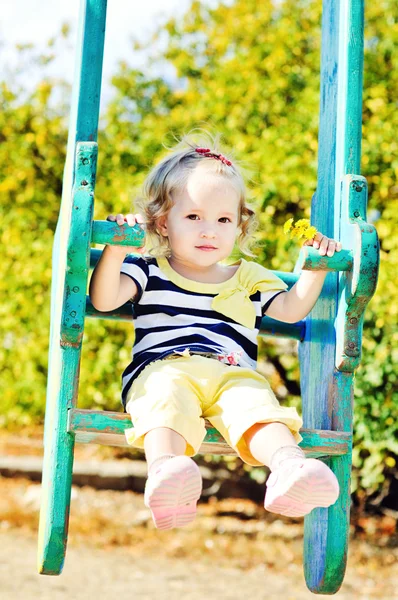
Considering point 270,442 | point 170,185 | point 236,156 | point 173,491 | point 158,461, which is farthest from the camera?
point 236,156

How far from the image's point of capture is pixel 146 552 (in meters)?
5.23

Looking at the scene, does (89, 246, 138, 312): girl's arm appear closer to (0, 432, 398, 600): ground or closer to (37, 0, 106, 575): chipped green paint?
(37, 0, 106, 575): chipped green paint

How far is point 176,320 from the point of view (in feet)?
8.05

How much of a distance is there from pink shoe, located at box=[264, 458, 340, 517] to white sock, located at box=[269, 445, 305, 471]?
0.03 meters

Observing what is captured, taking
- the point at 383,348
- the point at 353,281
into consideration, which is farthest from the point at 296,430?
the point at 383,348

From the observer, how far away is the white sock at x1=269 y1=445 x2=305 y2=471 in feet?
6.57

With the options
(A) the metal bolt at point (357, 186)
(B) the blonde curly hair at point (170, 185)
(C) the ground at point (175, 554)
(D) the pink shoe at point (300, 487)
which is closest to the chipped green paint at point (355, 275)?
(A) the metal bolt at point (357, 186)

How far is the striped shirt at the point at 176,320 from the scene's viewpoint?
2.41 metres

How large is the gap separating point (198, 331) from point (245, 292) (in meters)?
0.21

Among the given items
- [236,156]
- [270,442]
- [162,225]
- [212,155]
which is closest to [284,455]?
[270,442]

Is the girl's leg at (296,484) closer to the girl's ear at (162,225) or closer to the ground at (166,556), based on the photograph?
the girl's ear at (162,225)

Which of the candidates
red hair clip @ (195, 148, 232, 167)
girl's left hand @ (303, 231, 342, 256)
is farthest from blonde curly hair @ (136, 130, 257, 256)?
girl's left hand @ (303, 231, 342, 256)

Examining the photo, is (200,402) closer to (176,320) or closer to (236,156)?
(176,320)

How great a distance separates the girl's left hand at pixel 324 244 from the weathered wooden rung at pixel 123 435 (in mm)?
448
